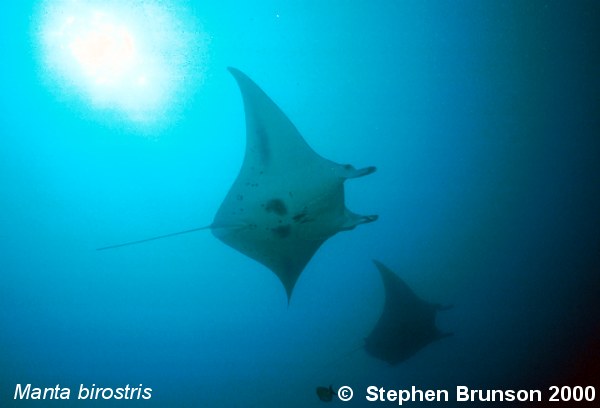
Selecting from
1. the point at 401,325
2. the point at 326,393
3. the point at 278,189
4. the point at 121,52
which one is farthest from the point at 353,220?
the point at 121,52

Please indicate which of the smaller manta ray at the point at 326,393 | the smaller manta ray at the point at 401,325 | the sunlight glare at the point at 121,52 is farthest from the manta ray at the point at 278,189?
the sunlight glare at the point at 121,52

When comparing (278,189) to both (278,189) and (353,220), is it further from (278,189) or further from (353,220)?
(353,220)

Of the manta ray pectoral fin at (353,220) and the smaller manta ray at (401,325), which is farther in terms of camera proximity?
the smaller manta ray at (401,325)

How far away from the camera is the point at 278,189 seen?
406 centimetres

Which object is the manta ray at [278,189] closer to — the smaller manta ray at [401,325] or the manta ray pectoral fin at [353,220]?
the manta ray pectoral fin at [353,220]

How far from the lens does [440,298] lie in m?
11.9

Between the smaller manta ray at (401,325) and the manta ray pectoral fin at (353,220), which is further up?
the manta ray pectoral fin at (353,220)

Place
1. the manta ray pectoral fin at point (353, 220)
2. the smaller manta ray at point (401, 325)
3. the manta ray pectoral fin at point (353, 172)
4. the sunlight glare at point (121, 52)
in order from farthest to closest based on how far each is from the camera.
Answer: the smaller manta ray at point (401, 325) → the sunlight glare at point (121, 52) → the manta ray pectoral fin at point (353, 220) → the manta ray pectoral fin at point (353, 172)

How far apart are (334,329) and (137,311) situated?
6.57 meters

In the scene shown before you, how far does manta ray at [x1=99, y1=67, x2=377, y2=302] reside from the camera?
383 cm

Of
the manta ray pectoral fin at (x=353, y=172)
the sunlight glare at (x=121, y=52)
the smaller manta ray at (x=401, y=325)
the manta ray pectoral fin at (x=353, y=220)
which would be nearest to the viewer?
the manta ray pectoral fin at (x=353, y=172)

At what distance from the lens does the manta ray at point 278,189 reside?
12.6ft

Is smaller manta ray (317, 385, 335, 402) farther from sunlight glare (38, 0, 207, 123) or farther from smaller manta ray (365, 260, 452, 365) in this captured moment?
sunlight glare (38, 0, 207, 123)

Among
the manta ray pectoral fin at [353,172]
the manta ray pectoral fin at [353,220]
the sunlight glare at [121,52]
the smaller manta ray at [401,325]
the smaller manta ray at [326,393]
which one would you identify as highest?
the sunlight glare at [121,52]
